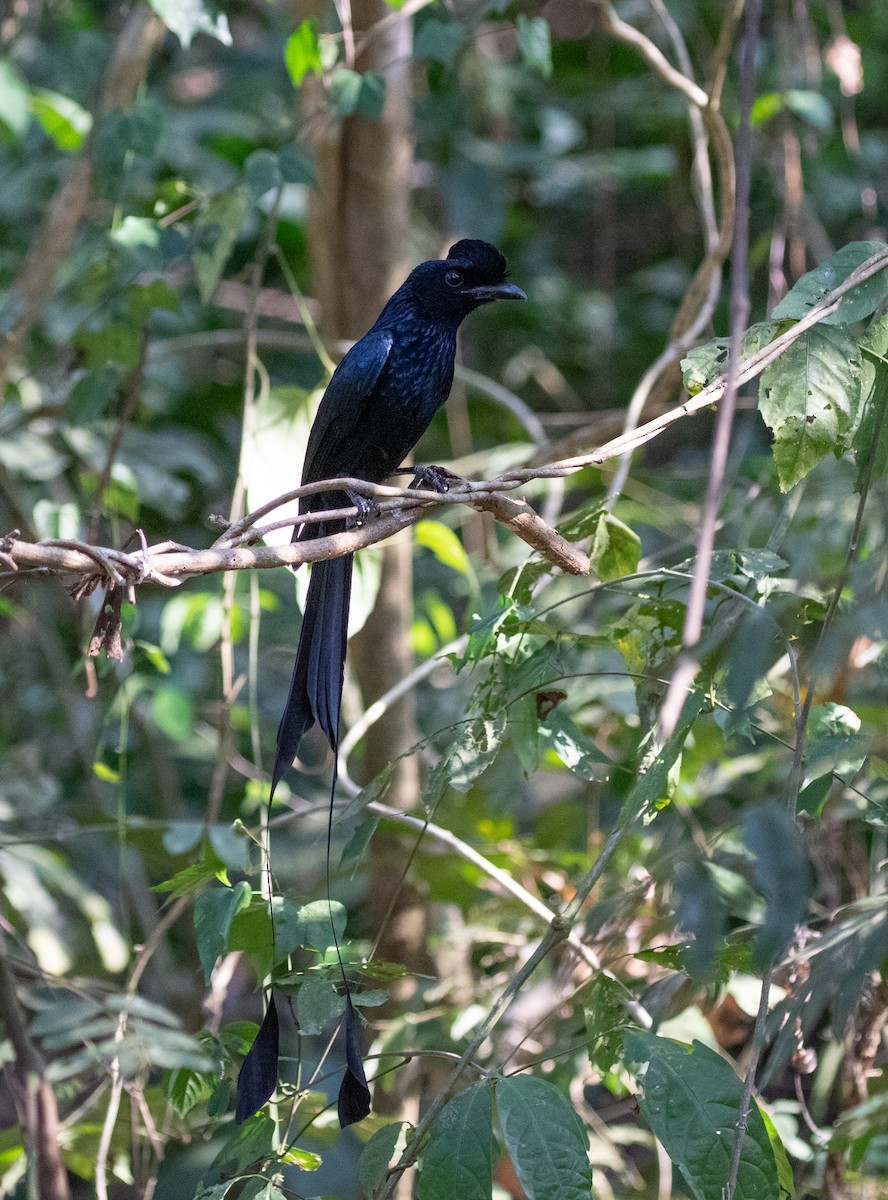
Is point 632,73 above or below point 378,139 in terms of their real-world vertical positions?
above

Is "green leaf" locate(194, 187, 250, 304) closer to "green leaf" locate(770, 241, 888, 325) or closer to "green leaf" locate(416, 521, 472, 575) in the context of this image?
"green leaf" locate(416, 521, 472, 575)

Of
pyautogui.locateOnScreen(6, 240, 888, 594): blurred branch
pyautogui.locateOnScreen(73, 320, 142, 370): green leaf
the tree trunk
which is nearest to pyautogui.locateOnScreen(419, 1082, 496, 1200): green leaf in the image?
pyautogui.locateOnScreen(6, 240, 888, 594): blurred branch

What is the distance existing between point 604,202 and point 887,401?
3588mm

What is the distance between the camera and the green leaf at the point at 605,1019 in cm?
153

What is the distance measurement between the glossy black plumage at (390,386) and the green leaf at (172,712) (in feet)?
2.77

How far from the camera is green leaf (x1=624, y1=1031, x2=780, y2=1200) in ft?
4.32

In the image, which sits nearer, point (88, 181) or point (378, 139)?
point (378, 139)

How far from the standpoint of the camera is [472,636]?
1.70 metres

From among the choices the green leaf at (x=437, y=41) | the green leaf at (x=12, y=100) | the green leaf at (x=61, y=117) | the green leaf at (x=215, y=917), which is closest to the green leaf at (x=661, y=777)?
the green leaf at (x=215, y=917)

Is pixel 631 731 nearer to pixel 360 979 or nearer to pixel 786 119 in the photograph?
pixel 360 979

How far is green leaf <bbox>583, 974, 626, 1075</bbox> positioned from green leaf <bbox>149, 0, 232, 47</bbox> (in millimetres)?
1739

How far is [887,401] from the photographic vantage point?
4.89ft

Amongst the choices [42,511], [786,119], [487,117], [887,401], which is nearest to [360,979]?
[887,401]

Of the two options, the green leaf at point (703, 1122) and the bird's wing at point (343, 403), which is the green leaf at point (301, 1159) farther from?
the bird's wing at point (343, 403)
